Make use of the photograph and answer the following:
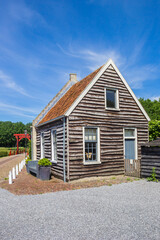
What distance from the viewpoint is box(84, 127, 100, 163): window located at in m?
13.9

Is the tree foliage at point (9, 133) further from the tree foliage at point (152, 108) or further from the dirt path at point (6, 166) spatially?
the dirt path at point (6, 166)

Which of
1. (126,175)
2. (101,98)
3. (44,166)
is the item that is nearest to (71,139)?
(44,166)

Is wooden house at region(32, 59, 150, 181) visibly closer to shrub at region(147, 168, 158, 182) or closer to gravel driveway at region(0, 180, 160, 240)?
shrub at region(147, 168, 158, 182)

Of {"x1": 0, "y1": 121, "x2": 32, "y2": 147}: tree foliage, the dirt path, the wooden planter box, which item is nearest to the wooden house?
the wooden planter box

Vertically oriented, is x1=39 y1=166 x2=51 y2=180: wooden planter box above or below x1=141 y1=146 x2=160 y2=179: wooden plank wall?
below

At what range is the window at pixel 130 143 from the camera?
15.5 metres

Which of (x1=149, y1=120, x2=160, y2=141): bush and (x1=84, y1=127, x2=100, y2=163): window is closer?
(x1=84, y1=127, x2=100, y2=163): window

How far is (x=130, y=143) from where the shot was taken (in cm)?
1571

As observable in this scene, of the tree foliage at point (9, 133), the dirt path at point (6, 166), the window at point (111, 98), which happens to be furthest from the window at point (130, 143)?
the tree foliage at point (9, 133)

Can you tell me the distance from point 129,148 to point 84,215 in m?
9.28

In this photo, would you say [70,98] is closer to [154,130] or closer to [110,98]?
[110,98]

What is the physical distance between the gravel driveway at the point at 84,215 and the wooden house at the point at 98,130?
10.5ft

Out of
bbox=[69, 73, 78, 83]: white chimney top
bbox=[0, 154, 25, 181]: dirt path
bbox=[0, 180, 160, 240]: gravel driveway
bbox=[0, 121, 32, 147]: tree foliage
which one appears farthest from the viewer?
bbox=[0, 121, 32, 147]: tree foliage

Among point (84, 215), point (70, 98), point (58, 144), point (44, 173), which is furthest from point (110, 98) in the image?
point (84, 215)
